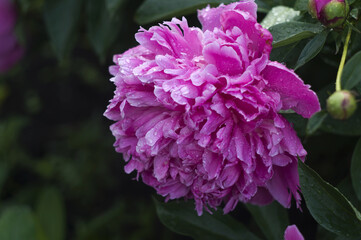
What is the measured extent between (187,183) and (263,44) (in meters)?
0.21

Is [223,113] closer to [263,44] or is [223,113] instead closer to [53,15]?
[263,44]

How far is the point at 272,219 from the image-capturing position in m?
0.92

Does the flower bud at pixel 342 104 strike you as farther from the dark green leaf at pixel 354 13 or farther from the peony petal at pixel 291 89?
the dark green leaf at pixel 354 13

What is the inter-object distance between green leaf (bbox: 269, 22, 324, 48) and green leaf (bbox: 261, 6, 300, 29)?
0.07 metres

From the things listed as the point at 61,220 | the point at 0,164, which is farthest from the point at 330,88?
the point at 0,164

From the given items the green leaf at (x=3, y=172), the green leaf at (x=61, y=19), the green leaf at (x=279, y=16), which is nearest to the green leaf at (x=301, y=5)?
the green leaf at (x=279, y=16)

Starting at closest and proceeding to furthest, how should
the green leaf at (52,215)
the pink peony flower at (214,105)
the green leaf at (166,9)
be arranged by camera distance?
1. the pink peony flower at (214,105)
2. the green leaf at (166,9)
3. the green leaf at (52,215)

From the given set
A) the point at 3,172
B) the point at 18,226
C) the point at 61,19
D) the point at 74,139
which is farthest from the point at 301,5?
the point at 74,139

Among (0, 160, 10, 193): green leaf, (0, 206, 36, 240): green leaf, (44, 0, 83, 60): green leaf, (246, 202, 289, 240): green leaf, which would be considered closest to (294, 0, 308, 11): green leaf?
(246, 202, 289, 240): green leaf

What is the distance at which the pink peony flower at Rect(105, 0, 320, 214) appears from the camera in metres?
0.64

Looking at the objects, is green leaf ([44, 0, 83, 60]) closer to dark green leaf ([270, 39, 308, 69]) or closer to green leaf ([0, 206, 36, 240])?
green leaf ([0, 206, 36, 240])

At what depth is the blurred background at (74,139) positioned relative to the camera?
1200 mm

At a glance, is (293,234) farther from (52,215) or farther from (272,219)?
(52,215)

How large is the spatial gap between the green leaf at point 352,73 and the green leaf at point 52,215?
1107 millimetres
